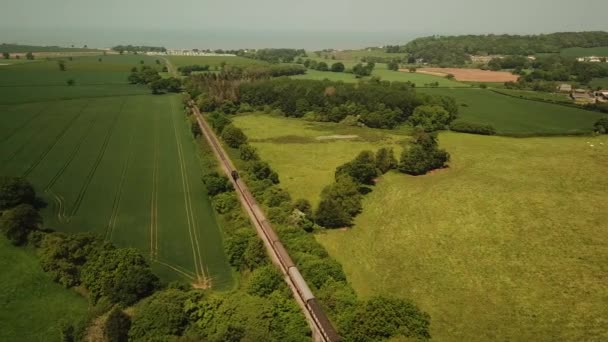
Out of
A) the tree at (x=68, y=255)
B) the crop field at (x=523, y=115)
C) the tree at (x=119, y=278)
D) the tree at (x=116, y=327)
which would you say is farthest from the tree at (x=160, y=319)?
the crop field at (x=523, y=115)

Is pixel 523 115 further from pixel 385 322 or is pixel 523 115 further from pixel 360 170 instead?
pixel 385 322

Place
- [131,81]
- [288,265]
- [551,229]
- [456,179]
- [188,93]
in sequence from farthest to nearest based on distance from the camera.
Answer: [131,81], [188,93], [456,179], [551,229], [288,265]

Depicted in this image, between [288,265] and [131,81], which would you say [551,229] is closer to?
[288,265]

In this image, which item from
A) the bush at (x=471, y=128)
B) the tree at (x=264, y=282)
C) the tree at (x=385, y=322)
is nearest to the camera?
the tree at (x=385, y=322)

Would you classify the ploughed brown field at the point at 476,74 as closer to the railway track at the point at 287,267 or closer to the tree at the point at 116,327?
the railway track at the point at 287,267

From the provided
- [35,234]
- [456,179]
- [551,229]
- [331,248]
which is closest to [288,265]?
[331,248]

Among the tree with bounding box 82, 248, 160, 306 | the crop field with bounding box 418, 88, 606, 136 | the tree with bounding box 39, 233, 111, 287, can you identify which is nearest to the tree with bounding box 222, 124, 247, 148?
the tree with bounding box 39, 233, 111, 287
